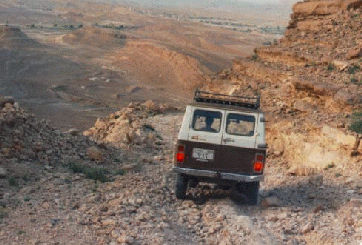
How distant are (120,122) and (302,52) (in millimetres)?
7621

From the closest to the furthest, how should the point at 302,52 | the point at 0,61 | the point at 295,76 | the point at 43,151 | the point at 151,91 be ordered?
the point at 43,151, the point at 295,76, the point at 302,52, the point at 151,91, the point at 0,61

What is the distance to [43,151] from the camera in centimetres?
1235

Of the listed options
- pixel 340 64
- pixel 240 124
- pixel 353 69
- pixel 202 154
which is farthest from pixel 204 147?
pixel 340 64

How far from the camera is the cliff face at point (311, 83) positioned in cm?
1473

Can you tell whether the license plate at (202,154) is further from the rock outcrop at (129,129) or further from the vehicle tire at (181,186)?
the rock outcrop at (129,129)

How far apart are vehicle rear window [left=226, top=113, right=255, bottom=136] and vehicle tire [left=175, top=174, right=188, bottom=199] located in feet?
4.11

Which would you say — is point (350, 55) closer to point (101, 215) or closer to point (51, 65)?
point (101, 215)

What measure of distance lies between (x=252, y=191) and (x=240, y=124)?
4.24 feet

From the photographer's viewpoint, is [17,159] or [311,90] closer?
[17,159]

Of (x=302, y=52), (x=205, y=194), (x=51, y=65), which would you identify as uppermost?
(x=302, y=52)

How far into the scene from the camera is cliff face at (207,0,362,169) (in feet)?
48.3

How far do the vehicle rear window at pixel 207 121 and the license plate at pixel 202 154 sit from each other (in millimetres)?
398

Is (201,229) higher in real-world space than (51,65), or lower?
higher

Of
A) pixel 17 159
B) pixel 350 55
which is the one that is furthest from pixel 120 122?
pixel 17 159
